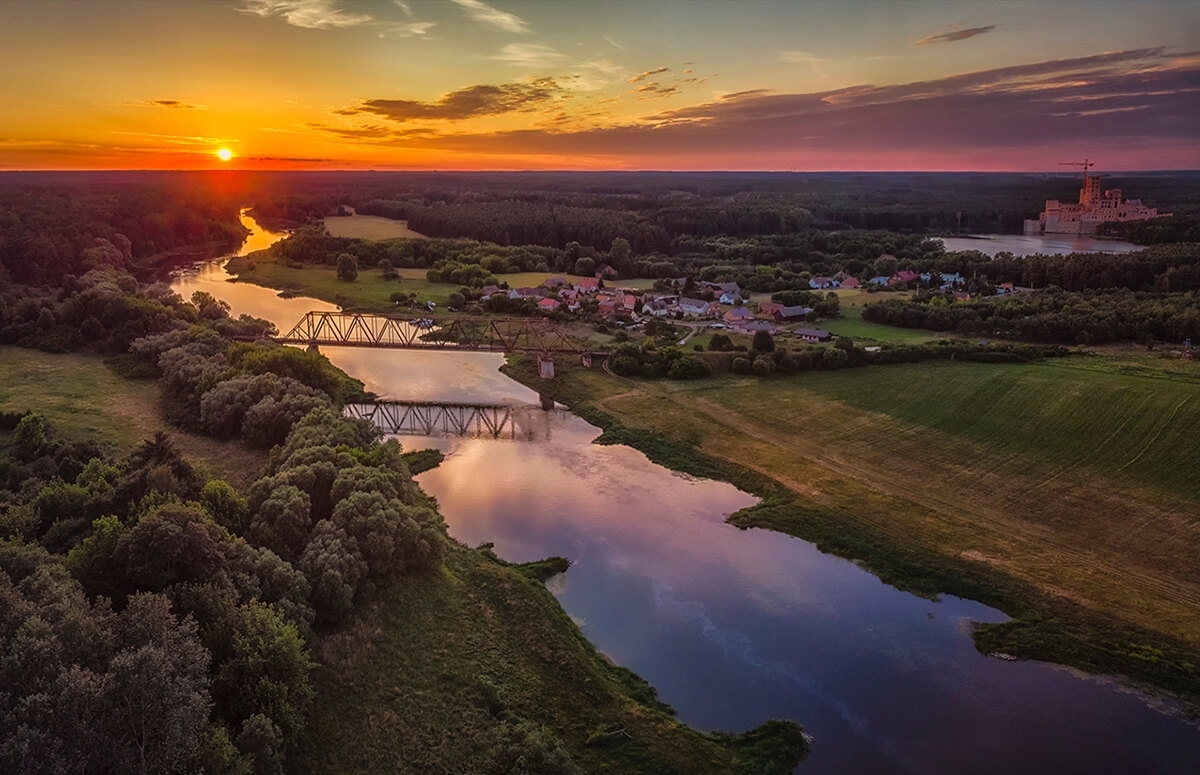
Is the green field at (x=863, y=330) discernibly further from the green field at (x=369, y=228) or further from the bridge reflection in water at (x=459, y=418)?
the green field at (x=369, y=228)

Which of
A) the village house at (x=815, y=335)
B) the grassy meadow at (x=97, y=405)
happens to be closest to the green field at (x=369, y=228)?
the grassy meadow at (x=97, y=405)

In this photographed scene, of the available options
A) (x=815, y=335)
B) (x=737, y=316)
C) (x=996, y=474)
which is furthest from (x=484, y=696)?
(x=737, y=316)

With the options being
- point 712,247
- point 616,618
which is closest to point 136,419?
point 616,618

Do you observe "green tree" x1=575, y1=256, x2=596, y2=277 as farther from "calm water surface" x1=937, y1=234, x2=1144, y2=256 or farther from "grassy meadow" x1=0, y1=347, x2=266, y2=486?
"calm water surface" x1=937, y1=234, x2=1144, y2=256

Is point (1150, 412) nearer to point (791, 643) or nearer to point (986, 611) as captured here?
point (986, 611)

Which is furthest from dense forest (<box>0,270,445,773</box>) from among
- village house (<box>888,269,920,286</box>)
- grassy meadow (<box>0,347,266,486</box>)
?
village house (<box>888,269,920,286</box>)

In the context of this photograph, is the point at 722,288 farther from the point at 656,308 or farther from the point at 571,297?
the point at 571,297
